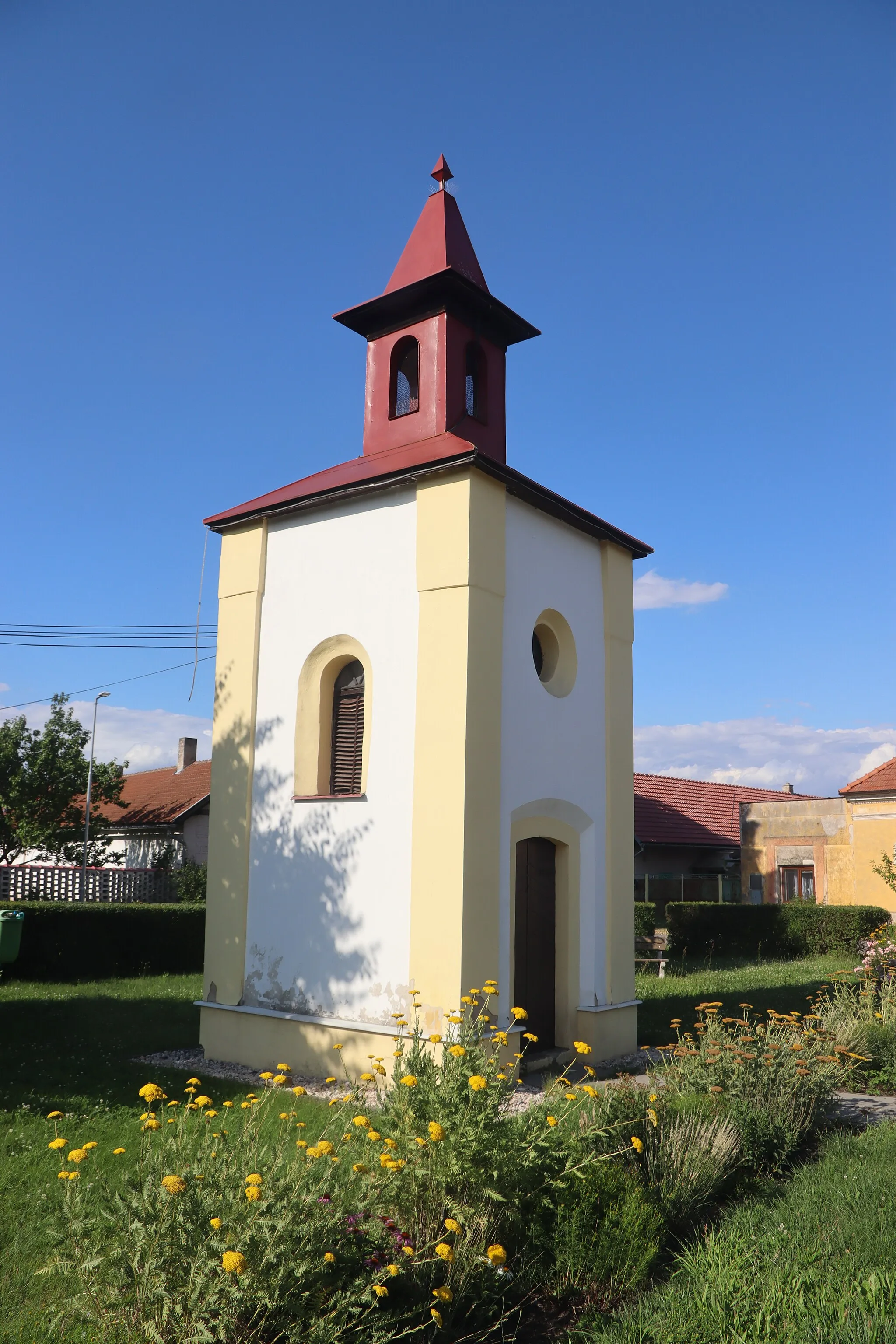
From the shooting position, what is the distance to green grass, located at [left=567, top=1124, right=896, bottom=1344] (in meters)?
3.78

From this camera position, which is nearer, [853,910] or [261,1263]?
[261,1263]

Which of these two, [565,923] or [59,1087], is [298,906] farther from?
[565,923]

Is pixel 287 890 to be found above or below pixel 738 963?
above

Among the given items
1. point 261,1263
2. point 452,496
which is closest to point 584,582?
point 452,496

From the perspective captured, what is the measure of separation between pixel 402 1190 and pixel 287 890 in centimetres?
545

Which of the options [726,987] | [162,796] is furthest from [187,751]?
[726,987]

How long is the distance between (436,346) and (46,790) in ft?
57.5

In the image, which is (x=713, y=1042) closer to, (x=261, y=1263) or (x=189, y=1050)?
(x=261, y=1263)

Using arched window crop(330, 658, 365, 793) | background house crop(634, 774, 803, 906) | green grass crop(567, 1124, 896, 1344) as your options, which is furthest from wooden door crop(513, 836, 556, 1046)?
background house crop(634, 774, 803, 906)

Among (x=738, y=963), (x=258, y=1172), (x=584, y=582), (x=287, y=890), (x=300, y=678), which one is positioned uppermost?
(x=584, y=582)

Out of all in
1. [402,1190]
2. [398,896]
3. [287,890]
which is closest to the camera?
[402,1190]

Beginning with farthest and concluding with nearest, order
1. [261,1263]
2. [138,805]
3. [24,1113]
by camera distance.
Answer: [138,805]
[24,1113]
[261,1263]

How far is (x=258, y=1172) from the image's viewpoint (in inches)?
148

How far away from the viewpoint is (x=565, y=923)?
9773 millimetres
